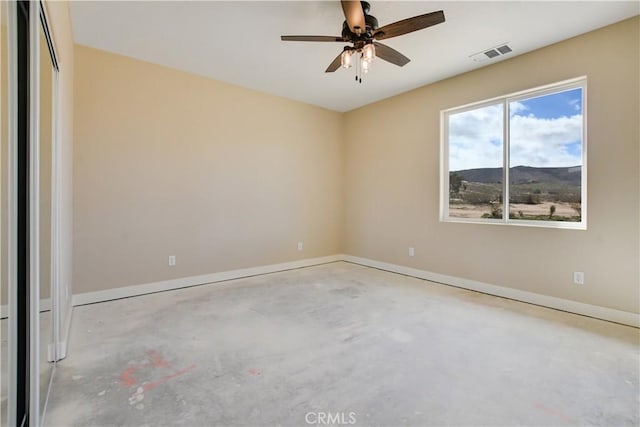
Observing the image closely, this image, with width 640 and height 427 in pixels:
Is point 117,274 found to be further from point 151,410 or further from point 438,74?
point 438,74

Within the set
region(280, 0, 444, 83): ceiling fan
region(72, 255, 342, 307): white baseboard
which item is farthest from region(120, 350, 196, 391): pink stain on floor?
region(280, 0, 444, 83): ceiling fan

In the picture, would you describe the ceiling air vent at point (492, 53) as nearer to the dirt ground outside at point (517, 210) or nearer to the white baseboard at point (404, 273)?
the dirt ground outside at point (517, 210)

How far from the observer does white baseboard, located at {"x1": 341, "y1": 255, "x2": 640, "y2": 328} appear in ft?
9.30

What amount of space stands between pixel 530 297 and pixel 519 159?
1569 millimetres

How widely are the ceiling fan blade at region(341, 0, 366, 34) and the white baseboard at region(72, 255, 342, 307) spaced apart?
3.40 meters

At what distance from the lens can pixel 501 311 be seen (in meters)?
3.13

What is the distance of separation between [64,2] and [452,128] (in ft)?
14.0

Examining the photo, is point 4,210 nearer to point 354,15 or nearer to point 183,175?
point 354,15

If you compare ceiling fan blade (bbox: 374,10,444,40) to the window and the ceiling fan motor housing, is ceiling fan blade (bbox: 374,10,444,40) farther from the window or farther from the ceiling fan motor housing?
the window

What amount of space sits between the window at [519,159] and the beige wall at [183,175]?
2244mm

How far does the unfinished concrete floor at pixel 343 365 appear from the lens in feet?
5.37

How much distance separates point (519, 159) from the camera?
3.62 metres

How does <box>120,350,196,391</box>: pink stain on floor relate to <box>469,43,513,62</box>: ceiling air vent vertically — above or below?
below

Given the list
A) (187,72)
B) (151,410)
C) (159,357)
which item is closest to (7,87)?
(151,410)
